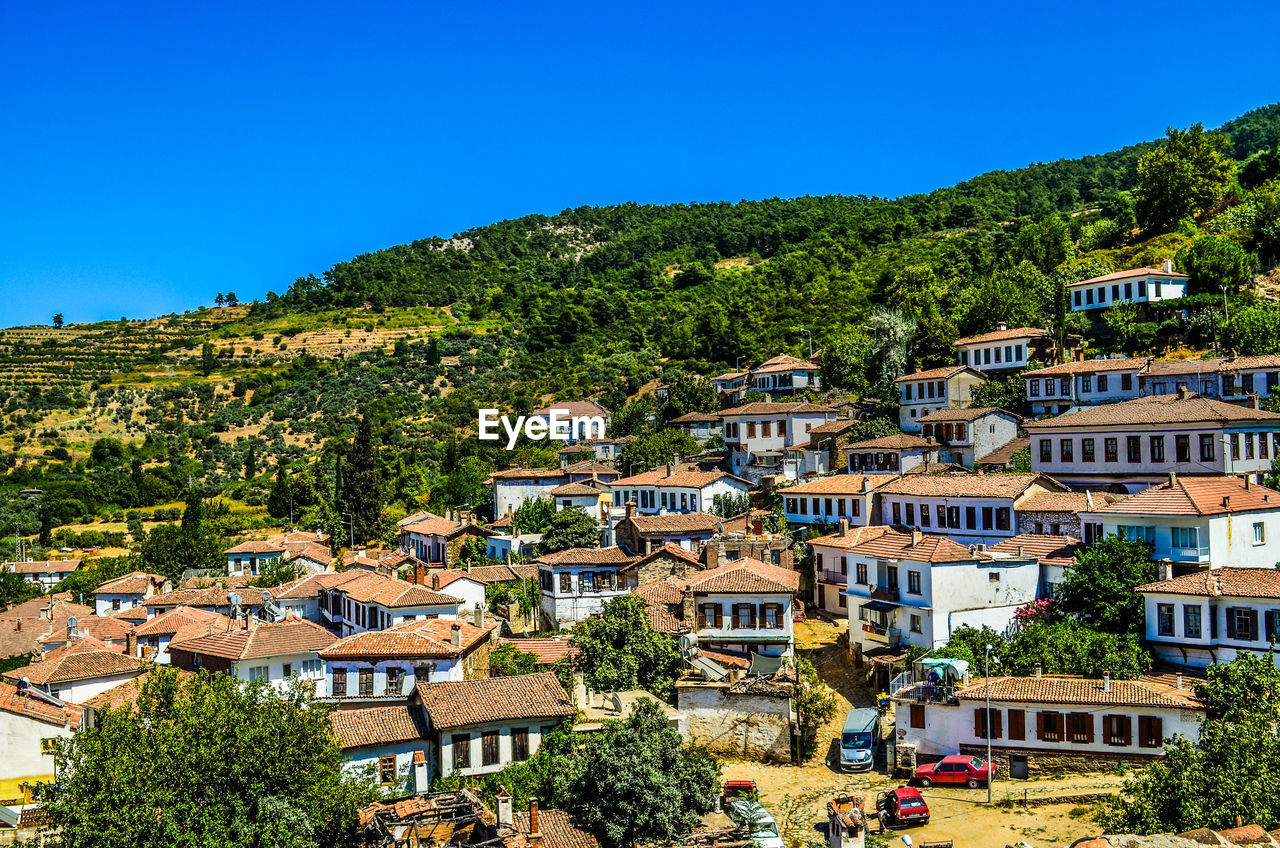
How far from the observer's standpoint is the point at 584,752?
28953 millimetres

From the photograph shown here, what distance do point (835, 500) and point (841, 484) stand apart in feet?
3.23

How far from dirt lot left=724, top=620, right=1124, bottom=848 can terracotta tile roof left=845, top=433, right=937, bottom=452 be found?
23.8 m

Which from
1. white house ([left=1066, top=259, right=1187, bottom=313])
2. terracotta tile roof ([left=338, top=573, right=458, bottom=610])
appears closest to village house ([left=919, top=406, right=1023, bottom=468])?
white house ([left=1066, top=259, right=1187, bottom=313])

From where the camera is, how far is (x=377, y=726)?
104 ft

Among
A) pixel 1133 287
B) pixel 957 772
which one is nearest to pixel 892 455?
pixel 1133 287

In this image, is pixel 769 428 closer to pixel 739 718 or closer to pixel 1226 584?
pixel 739 718

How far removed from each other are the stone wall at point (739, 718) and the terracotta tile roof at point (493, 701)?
4.36 metres

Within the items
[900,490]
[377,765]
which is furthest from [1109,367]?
[377,765]

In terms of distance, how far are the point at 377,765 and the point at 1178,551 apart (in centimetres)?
2849

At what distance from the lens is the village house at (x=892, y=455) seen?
57.6 meters

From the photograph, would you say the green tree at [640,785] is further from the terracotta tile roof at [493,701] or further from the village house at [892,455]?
the village house at [892,455]

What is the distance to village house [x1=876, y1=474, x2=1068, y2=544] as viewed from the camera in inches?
1796

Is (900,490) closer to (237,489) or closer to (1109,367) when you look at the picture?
(1109,367)

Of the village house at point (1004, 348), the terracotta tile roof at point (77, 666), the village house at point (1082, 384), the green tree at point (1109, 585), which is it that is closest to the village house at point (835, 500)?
the village house at point (1082, 384)
